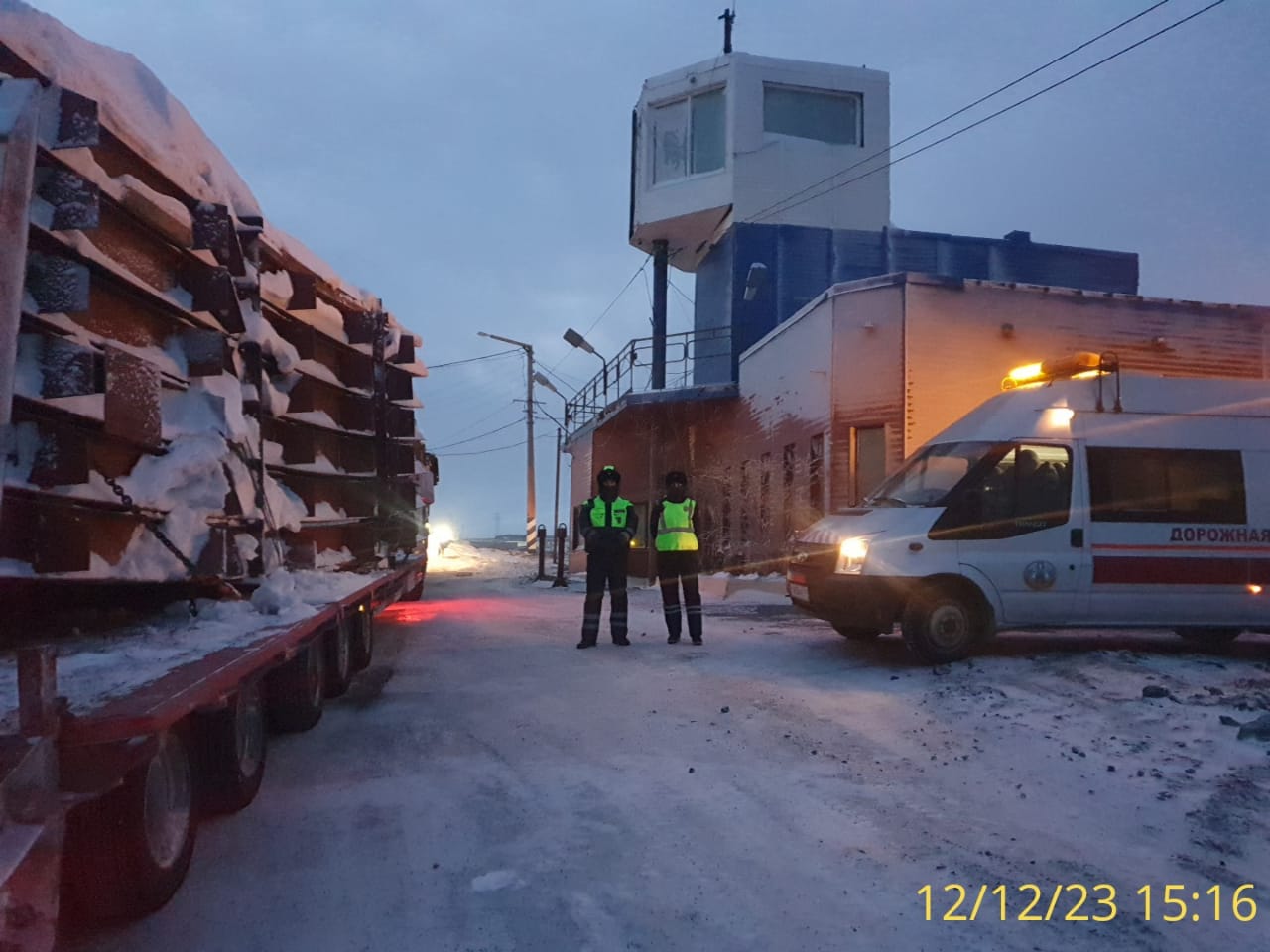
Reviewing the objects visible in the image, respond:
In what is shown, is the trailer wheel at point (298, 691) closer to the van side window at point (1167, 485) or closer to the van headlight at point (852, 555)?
the van headlight at point (852, 555)

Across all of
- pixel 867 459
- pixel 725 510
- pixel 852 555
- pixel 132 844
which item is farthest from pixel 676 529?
pixel 725 510

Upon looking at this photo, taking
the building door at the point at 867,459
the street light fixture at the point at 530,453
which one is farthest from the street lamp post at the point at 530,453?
the building door at the point at 867,459

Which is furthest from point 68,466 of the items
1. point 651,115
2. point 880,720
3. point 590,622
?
point 651,115

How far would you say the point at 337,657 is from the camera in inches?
276

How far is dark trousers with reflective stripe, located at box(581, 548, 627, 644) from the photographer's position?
9.84 metres

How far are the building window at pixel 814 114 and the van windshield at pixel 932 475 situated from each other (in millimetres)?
18653

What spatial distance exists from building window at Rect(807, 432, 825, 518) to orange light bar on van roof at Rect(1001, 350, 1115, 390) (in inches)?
304

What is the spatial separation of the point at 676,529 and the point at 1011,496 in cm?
342

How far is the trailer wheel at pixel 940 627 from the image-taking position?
809 centimetres

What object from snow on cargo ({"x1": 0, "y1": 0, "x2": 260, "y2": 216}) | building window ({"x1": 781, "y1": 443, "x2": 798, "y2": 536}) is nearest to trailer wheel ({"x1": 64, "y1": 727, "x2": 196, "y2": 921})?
snow on cargo ({"x1": 0, "y1": 0, "x2": 260, "y2": 216})

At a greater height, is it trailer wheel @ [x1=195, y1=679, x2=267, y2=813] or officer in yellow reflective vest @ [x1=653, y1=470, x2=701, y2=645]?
officer in yellow reflective vest @ [x1=653, y1=470, x2=701, y2=645]

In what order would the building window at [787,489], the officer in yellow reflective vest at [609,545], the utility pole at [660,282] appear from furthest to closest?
Result: the utility pole at [660,282] < the building window at [787,489] < the officer in yellow reflective vest at [609,545]

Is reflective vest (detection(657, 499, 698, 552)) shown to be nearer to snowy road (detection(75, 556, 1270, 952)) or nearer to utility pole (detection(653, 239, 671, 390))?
snowy road (detection(75, 556, 1270, 952))

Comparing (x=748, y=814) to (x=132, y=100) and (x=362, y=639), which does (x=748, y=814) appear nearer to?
(x=362, y=639)
